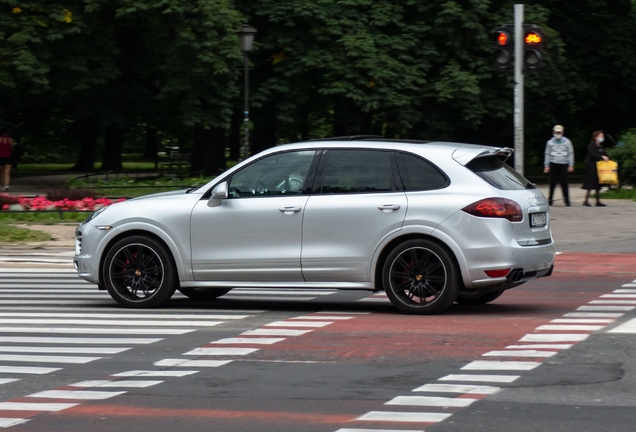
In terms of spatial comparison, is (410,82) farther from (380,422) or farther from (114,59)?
(380,422)

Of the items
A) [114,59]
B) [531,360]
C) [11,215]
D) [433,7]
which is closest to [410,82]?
[433,7]

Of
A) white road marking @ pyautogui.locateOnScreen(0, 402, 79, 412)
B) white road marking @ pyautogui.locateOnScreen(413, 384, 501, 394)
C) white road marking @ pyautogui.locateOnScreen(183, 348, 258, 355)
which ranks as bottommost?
Answer: white road marking @ pyautogui.locateOnScreen(0, 402, 79, 412)

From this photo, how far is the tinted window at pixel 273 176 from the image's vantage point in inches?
454

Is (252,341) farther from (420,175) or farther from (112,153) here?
(112,153)

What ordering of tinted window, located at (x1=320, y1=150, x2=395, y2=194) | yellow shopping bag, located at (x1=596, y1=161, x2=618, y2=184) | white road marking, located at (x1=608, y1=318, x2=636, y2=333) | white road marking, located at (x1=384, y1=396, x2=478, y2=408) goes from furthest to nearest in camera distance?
yellow shopping bag, located at (x1=596, y1=161, x2=618, y2=184) → tinted window, located at (x1=320, y1=150, x2=395, y2=194) → white road marking, located at (x1=608, y1=318, x2=636, y2=333) → white road marking, located at (x1=384, y1=396, x2=478, y2=408)

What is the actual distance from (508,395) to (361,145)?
15.3 feet

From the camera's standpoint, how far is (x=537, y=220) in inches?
445

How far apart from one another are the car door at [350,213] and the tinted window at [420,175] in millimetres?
90

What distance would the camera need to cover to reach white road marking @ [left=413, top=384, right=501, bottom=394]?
7.38 metres

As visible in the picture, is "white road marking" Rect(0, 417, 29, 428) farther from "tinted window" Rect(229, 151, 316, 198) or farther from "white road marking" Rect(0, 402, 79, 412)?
"tinted window" Rect(229, 151, 316, 198)

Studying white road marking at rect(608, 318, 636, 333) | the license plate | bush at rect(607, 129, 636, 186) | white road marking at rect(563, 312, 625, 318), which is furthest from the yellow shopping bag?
white road marking at rect(608, 318, 636, 333)

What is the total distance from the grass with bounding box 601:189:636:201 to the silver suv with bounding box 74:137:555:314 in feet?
60.6

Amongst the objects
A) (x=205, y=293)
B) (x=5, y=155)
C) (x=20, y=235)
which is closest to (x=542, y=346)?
(x=205, y=293)

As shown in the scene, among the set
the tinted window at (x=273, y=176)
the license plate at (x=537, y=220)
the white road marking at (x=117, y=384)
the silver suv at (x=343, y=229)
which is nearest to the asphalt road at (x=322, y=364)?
the white road marking at (x=117, y=384)
